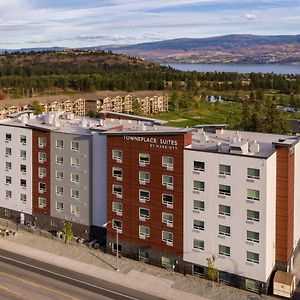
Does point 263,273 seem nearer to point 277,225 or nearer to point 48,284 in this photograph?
point 277,225

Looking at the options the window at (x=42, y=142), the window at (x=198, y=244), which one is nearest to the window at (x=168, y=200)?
the window at (x=198, y=244)

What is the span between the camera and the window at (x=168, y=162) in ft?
151

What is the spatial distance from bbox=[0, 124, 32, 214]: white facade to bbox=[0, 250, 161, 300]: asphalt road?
469 inches

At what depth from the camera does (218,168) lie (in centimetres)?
4375

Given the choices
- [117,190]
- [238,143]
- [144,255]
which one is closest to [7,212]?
[117,190]

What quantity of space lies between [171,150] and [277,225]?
12.0m

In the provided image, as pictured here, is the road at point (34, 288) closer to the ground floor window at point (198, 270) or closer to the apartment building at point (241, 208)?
the ground floor window at point (198, 270)

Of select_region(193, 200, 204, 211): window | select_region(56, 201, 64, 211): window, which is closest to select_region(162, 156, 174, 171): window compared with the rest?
select_region(193, 200, 204, 211): window

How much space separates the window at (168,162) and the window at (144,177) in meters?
2.22

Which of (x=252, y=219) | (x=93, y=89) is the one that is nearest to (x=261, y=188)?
(x=252, y=219)

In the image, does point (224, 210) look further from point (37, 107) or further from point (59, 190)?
point (37, 107)

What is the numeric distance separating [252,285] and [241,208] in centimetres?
703

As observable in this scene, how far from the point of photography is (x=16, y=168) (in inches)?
2324

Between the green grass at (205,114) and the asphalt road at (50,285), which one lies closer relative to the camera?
the asphalt road at (50,285)
